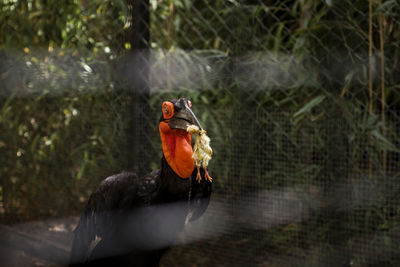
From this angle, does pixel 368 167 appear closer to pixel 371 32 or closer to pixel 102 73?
pixel 371 32

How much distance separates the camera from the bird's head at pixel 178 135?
0.90 meters

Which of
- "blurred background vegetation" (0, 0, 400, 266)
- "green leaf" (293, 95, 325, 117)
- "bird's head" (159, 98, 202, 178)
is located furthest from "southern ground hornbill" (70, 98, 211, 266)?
"green leaf" (293, 95, 325, 117)

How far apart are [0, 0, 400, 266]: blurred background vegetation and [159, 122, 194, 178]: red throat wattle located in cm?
29

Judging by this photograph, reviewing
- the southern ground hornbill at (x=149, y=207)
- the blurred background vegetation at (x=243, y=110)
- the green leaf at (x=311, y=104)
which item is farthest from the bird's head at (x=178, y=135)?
A: the green leaf at (x=311, y=104)

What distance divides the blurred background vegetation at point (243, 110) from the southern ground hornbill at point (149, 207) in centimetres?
21

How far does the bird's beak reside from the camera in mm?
894

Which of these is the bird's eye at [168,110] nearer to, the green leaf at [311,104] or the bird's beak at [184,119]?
the bird's beak at [184,119]

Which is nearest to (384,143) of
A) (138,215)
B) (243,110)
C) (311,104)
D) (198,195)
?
(311,104)

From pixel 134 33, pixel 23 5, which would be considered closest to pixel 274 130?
pixel 134 33

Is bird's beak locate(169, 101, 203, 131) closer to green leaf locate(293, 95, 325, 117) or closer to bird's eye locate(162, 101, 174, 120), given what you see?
bird's eye locate(162, 101, 174, 120)

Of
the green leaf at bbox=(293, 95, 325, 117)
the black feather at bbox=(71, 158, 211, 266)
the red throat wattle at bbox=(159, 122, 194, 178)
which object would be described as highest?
the green leaf at bbox=(293, 95, 325, 117)

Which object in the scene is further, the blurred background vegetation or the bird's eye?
the blurred background vegetation

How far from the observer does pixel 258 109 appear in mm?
1355

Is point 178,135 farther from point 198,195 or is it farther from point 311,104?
point 311,104
